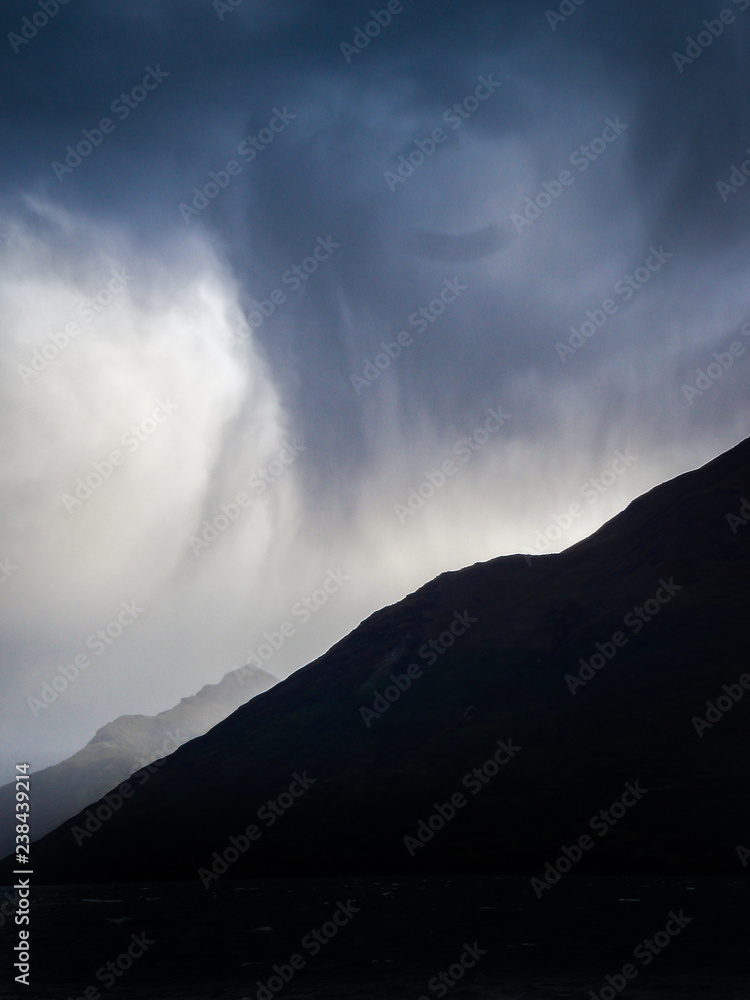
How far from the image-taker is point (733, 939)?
72.4 meters

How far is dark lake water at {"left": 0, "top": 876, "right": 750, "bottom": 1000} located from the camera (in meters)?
54.8

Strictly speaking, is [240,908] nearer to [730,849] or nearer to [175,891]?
[175,891]

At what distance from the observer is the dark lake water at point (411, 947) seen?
54.8m

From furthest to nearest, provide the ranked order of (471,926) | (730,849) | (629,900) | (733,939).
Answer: (730,849) → (629,900) → (471,926) → (733,939)

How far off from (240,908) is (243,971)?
72.5m

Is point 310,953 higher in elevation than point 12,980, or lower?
lower

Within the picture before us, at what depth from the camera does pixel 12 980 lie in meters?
62.7

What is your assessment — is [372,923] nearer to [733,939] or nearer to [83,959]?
[83,959]

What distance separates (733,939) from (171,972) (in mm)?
47817

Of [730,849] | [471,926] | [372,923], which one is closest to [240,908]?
[372,923]

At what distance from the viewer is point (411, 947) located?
7425 cm

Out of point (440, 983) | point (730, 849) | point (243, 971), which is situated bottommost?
point (730, 849)

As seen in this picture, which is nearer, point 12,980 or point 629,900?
point 12,980

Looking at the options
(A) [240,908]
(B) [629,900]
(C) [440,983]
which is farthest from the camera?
(A) [240,908]
